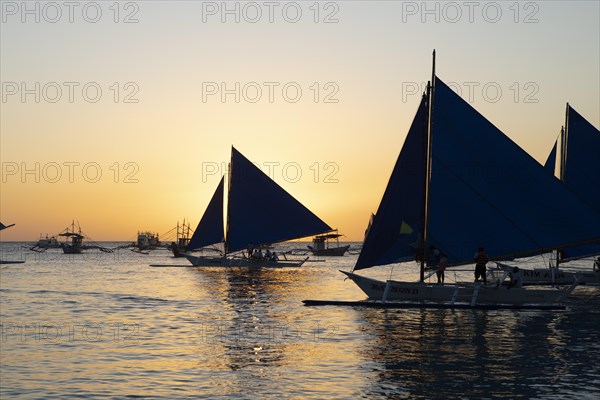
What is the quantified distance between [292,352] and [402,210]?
44.1ft

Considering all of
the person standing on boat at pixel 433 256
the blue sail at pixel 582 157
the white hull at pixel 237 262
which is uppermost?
the blue sail at pixel 582 157

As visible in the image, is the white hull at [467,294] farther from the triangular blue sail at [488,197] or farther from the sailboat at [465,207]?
the triangular blue sail at [488,197]

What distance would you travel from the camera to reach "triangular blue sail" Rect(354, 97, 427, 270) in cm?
3756

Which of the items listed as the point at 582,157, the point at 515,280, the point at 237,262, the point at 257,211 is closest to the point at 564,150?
the point at 582,157

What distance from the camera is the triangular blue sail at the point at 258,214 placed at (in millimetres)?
76938

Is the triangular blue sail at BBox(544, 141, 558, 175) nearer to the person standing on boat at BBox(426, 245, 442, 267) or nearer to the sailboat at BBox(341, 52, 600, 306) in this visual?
the sailboat at BBox(341, 52, 600, 306)

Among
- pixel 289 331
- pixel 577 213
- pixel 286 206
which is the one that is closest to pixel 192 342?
pixel 289 331

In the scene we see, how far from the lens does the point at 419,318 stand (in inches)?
1401

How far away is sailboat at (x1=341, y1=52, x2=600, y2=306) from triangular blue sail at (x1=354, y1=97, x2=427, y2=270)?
44 mm

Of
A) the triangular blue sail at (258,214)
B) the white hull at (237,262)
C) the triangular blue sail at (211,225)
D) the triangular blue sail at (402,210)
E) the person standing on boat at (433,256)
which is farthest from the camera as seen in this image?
the triangular blue sail at (211,225)

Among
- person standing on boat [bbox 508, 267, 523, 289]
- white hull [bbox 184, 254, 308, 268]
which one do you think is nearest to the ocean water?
person standing on boat [bbox 508, 267, 523, 289]

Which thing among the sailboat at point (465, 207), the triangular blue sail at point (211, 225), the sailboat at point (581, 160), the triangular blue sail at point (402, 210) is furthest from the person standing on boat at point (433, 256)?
the triangular blue sail at point (211, 225)

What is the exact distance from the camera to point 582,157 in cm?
5269

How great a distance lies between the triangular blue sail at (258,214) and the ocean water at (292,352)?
31105 millimetres
